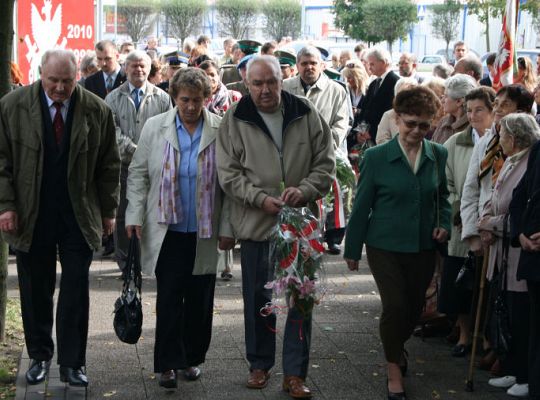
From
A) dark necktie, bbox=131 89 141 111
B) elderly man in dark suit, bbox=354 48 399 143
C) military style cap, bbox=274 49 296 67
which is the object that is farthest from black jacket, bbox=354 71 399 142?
dark necktie, bbox=131 89 141 111

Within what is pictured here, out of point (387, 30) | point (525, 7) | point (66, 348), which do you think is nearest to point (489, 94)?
point (66, 348)

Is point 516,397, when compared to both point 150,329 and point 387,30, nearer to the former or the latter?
point 150,329

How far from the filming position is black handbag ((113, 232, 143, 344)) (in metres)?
6.89

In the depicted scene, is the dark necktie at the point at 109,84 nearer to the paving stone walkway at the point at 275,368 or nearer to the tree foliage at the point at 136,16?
the paving stone walkway at the point at 275,368

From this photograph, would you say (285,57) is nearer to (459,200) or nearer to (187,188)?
(459,200)

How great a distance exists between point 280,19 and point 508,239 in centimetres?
7812

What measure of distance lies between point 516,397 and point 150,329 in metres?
3.08

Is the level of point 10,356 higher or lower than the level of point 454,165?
lower

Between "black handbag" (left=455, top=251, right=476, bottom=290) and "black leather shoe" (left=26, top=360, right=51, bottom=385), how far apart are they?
3.08 m

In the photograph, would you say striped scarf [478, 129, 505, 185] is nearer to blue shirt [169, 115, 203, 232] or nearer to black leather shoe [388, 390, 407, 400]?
black leather shoe [388, 390, 407, 400]

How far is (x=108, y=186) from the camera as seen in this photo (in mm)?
7102

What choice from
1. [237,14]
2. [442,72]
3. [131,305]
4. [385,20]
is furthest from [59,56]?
[237,14]

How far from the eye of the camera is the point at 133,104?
10.5m

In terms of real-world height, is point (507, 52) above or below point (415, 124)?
above
